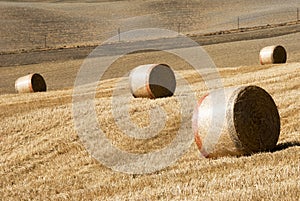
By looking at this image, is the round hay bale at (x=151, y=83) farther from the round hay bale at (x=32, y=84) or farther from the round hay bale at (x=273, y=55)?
the round hay bale at (x=273, y=55)

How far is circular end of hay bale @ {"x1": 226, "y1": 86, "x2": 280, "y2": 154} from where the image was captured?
10.1 m

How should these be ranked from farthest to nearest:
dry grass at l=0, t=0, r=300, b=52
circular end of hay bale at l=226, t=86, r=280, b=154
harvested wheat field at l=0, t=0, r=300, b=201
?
dry grass at l=0, t=0, r=300, b=52 < circular end of hay bale at l=226, t=86, r=280, b=154 < harvested wheat field at l=0, t=0, r=300, b=201

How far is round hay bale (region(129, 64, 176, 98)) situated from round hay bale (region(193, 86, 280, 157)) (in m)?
6.47

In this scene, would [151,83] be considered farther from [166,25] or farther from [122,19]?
[122,19]

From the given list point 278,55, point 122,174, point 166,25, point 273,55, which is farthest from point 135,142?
point 166,25

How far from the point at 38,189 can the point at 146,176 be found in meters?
2.06

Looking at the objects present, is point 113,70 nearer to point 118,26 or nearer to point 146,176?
point 146,176

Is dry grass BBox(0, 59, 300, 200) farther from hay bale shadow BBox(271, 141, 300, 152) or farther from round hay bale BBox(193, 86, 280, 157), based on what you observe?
round hay bale BBox(193, 86, 280, 157)

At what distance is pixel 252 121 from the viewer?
10.4m

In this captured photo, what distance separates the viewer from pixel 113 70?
33875 mm

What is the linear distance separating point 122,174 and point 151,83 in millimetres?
6567

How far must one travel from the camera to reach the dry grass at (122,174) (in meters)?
7.89

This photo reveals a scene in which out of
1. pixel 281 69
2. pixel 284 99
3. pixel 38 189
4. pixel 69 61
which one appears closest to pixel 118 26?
pixel 69 61

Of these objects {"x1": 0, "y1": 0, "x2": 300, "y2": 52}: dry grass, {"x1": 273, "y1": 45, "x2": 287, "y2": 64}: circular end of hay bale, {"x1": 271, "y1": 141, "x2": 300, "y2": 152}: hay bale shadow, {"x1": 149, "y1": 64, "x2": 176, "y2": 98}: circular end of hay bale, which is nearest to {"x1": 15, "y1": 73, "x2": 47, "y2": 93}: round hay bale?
{"x1": 149, "y1": 64, "x2": 176, "y2": 98}: circular end of hay bale
